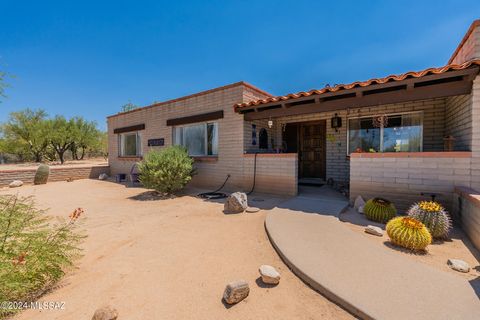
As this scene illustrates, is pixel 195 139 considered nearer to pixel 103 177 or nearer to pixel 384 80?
pixel 384 80

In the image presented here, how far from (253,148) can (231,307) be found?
5610 mm

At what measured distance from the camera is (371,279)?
2.03 m

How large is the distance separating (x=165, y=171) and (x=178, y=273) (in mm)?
4539

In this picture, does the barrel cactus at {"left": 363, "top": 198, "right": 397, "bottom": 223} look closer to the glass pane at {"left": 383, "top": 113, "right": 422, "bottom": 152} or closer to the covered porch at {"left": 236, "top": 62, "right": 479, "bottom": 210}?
the covered porch at {"left": 236, "top": 62, "right": 479, "bottom": 210}

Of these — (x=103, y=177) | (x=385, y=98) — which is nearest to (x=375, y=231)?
(x=385, y=98)

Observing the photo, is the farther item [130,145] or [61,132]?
[61,132]

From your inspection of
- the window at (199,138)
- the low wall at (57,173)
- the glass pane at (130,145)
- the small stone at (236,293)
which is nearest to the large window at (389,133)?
the window at (199,138)

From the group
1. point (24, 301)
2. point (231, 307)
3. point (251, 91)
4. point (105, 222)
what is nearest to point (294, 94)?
point (251, 91)

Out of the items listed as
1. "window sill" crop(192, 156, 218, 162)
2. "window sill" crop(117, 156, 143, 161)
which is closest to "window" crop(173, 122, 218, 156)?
"window sill" crop(192, 156, 218, 162)

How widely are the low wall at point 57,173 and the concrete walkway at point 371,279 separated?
1316 centimetres

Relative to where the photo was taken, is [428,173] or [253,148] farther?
[253,148]

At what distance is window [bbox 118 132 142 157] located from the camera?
10.9m

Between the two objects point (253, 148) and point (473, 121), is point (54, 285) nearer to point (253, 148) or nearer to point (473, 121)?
point (253, 148)

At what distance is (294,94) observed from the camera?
543 centimetres
